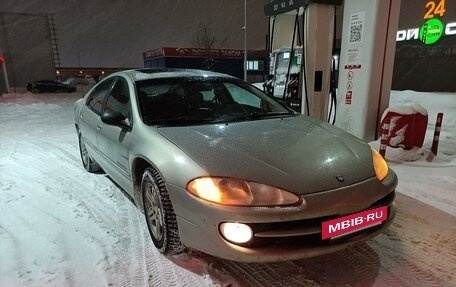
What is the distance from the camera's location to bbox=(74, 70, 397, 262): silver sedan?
2014 mm

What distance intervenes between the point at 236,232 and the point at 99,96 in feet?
9.84

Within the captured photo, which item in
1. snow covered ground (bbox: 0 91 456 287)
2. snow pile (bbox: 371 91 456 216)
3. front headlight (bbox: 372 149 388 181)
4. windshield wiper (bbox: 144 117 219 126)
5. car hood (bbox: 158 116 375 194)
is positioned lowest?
snow pile (bbox: 371 91 456 216)

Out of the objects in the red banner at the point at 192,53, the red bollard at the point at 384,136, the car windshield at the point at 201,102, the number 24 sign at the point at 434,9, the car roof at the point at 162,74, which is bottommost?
the red bollard at the point at 384,136

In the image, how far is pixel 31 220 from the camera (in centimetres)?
329

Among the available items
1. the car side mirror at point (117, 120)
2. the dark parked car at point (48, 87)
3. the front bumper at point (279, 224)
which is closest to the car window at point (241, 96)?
the car side mirror at point (117, 120)

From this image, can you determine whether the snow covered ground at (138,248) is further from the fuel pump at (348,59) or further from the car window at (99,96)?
the fuel pump at (348,59)

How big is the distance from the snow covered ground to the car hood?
2.32ft

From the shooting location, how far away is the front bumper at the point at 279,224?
1.98 metres

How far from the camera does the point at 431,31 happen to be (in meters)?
18.5

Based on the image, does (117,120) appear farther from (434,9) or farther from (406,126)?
(434,9)

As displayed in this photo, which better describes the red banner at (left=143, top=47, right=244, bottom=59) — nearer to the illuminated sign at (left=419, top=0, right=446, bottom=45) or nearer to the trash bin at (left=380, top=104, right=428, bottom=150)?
the illuminated sign at (left=419, top=0, right=446, bottom=45)

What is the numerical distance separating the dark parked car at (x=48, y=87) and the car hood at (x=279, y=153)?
29.6m

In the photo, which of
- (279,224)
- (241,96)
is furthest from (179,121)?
(279,224)

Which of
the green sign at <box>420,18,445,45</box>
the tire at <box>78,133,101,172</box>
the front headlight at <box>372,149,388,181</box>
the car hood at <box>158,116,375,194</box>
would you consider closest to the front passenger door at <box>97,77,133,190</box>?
the car hood at <box>158,116,375,194</box>
